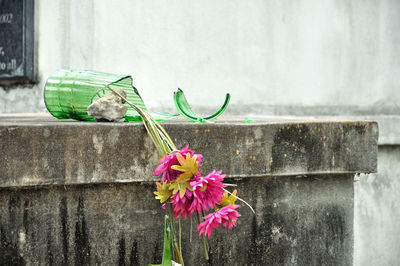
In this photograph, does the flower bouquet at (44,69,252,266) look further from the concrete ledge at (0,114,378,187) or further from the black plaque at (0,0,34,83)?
the black plaque at (0,0,34,83)

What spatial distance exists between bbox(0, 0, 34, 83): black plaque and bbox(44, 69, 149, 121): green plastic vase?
2260 mm

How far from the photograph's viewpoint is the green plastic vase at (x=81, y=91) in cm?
151

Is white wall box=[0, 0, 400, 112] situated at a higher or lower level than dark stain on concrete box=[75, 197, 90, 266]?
higher

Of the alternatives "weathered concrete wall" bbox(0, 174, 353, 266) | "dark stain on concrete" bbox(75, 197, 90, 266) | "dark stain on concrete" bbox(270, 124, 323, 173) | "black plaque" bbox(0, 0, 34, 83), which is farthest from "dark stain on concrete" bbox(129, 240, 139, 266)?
"black plaque" bbox(0, 0, 34, 83)

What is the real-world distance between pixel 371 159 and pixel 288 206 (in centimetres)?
30

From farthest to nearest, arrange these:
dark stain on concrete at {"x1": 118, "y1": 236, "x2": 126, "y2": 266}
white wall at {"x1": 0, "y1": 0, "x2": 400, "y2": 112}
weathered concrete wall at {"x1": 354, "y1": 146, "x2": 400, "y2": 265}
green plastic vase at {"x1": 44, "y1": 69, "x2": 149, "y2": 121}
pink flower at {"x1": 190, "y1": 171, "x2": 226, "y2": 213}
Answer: weathered concrete wall at {"x1": 354, "y1": 146, "x2": 400, "y2": 265}, white wall at {"x1": 0, "y1": 0, "x2": 400, "y2": 112}, green plastic vase at {"x1": 44, "y1": 69, "x2": 149, "y2": 121}, dark stain on concrete at {"x1": 118, "y1": 236, "x2": 126, "y2": 266}, pink flower at {"x1": 190, "y1": 171, "x2": 226, "y2": 213}

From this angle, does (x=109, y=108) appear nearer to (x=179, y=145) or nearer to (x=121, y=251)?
(x=179, y=145)

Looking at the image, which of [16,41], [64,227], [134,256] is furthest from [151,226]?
[16,41]

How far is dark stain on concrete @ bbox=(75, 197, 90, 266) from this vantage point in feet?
4.39

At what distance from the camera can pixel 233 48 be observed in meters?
3.71

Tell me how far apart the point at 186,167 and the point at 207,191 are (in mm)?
63

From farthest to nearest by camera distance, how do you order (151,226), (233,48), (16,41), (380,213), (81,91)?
1. (380,213)
2. (16,41)
3. (233,48)
4. (81,91)
5. (151,226)

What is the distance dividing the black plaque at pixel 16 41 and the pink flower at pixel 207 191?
304 cm

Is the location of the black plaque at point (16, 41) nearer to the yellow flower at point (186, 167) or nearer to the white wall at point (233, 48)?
the white wall at point (233, 48)
